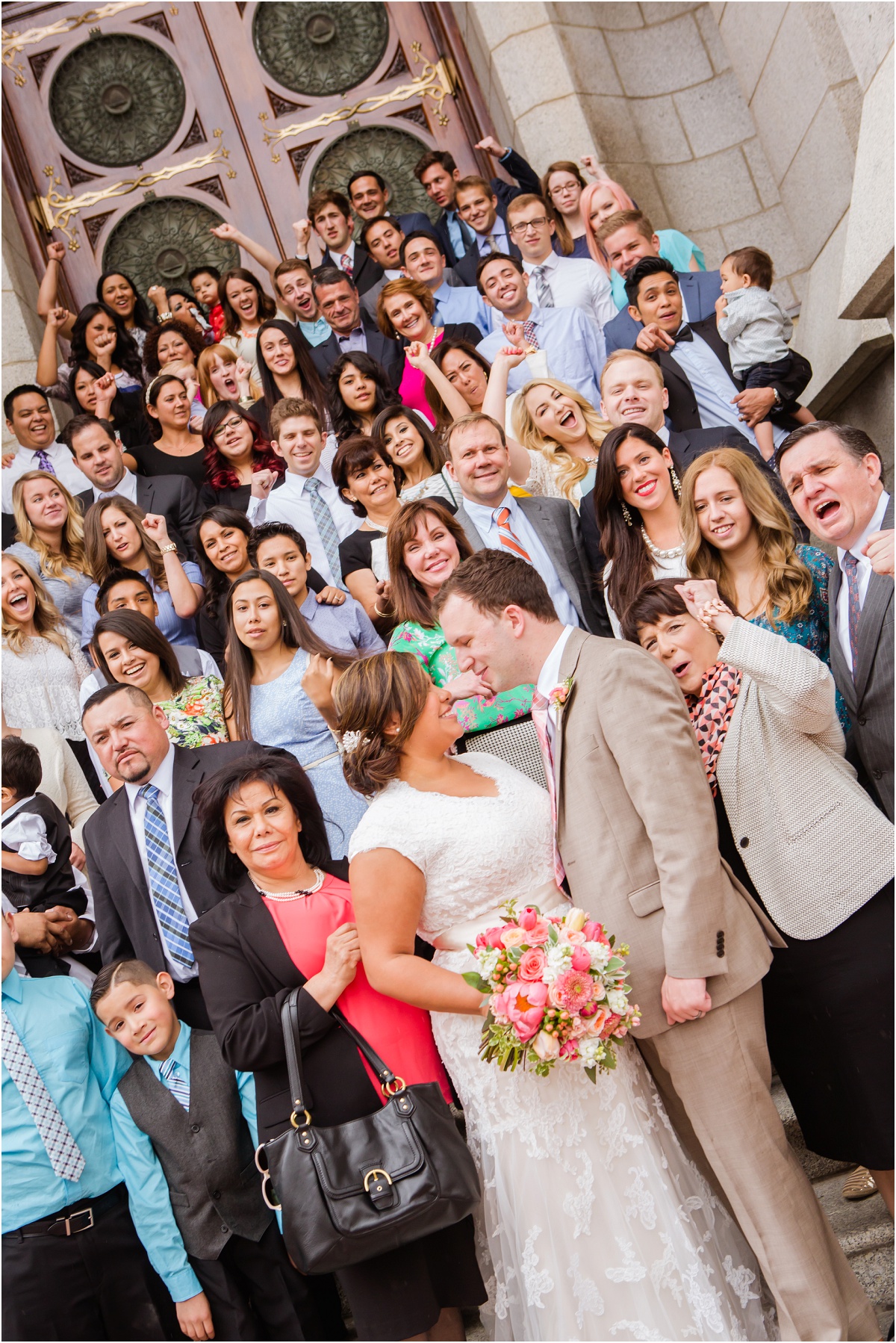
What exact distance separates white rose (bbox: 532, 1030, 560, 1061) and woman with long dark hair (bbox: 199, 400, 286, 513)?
4.46 m

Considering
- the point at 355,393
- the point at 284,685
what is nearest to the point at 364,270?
the point at 355,393

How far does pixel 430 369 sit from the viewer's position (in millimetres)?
5914

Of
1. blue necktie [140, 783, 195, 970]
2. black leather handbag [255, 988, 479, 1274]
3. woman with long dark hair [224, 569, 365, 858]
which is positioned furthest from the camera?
woman with long dark hair [224, 569, 365, 858]

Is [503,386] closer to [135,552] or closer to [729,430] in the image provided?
[729,430]

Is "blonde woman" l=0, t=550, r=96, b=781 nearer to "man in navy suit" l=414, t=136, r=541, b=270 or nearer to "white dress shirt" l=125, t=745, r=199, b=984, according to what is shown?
"white dress shirt" l=125, t=745, r=199, b=984

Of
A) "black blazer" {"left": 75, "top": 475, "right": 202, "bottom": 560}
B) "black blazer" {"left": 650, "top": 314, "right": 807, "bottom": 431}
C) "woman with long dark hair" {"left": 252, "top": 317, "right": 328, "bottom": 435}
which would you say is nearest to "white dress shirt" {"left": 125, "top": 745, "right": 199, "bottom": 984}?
"black blazer" {"left": 75, "top": 475, "right": 202, "bottom": 560}

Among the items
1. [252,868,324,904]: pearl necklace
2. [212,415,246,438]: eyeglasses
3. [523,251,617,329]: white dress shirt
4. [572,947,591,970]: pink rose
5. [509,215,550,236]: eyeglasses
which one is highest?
[509,215,550,236]: eyeglasses

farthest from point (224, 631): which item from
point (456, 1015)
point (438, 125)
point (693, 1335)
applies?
point (438, 125)

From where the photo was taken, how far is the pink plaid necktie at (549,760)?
2.89 meters

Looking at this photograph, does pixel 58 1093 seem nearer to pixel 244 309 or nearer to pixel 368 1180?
pixel 368 1180

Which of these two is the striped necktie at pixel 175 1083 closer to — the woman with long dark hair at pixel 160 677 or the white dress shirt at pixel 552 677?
the woman with long dark hair at pixel 160 677

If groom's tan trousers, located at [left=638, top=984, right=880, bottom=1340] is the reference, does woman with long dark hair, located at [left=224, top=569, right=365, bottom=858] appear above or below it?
above

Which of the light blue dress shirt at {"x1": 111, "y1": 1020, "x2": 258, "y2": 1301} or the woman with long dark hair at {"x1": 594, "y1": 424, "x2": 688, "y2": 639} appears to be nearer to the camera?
the light blue dress shirt at {"x1": 111, "y1": 1020, "x2": 258, "y2": 1301}

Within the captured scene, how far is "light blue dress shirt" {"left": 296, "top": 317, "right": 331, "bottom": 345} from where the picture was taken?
24.7 feet
